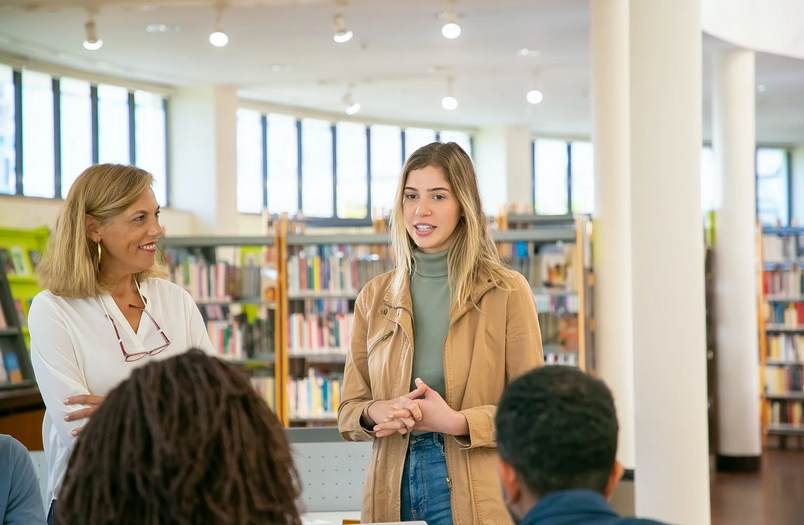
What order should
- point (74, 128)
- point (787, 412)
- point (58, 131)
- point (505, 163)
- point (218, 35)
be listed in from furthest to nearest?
1. point (505, 163)
2. point (74, 128)
3. point (58, 131)
4. point (787, 412)
5. point (218, 35)

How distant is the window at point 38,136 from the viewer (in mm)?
10117

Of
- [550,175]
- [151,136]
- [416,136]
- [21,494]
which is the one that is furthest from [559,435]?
[550,175]

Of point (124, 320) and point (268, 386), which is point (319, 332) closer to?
point (268, 386)

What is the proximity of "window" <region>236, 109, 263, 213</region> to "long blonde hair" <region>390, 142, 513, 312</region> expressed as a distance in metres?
11.1

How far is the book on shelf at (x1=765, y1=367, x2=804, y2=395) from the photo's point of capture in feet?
32.1

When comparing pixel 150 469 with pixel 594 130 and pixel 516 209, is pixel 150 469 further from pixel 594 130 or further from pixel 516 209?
pixel 516 209

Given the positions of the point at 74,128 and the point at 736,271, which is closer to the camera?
the point at 736,271

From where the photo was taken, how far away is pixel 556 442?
1268 mm

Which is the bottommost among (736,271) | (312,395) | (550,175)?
(312,395)

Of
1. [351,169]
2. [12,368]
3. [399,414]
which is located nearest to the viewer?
[399,414]

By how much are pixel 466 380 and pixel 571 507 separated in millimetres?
842

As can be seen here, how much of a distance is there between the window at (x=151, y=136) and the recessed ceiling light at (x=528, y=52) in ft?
16.4

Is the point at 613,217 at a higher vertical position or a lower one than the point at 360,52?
lower

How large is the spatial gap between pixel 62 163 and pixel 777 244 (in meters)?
8.40
